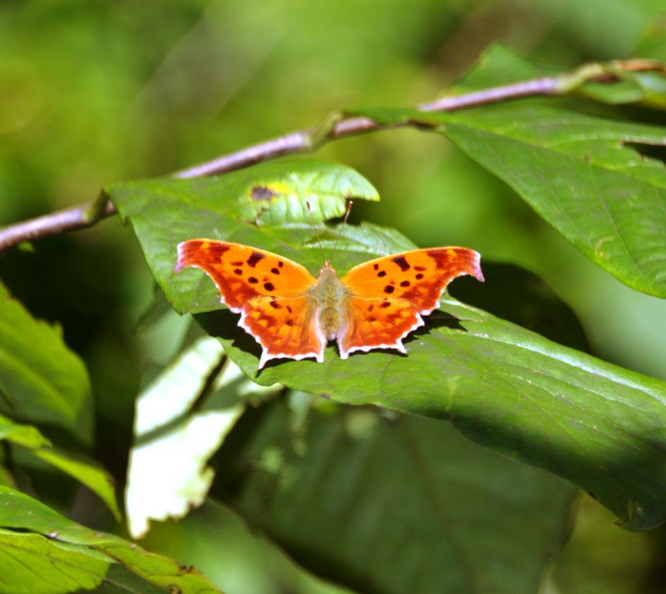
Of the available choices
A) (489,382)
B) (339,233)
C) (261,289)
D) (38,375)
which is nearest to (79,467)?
(38,375)

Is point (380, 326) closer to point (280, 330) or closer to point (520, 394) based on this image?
point (280, 330)

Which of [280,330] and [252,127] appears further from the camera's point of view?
[252,127]

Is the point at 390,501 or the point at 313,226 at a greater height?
the point at 313,226

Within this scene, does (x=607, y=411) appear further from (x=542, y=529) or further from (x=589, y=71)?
(x=589, y=71)

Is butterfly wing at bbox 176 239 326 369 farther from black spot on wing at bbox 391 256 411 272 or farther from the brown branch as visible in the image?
→ the brown branch

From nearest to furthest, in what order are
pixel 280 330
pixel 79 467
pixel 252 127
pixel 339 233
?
pixel 280 330, pixel 339 233, pixel 79 467, pixel 252 127

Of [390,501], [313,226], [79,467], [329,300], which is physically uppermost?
[313,226]
